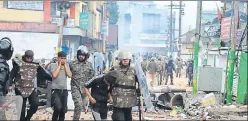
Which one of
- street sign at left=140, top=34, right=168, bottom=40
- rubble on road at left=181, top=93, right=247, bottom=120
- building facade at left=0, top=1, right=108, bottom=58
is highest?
street sign at left=140, top=34, right=168, bottom=40

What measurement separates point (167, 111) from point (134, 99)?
5.73 m

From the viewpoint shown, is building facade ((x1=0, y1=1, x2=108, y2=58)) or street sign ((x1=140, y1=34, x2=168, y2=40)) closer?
building facade ((x1=0, y1=1, x2=108, y2=58))

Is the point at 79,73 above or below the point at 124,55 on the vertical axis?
below

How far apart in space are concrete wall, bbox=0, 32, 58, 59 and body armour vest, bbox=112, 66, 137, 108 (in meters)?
20.8

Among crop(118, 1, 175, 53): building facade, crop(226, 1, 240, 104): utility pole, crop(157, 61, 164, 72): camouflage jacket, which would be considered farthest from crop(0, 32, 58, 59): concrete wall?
crop(118, 1, 175, 53): building facade

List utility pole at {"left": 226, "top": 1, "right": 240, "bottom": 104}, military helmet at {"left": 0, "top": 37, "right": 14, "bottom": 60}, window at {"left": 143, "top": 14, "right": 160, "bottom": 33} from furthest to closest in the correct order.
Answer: window at {"left": 143, "top": 14, "right": 160, "bottom": 33} < utility pole at {"left": 226, "top": 1, "right": 240, "bottom": 104} < military helmet at {"left": 0, "top": 37, "right": 14, "bottom": 60}

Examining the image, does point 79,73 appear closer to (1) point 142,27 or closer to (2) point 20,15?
(2) point 20,15

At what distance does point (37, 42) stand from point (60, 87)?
20.3 m

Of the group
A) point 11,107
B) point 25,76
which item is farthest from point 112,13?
point 11,107

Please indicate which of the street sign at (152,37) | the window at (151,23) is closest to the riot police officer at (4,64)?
the street sign at (152,37)

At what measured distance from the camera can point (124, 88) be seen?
20.2ft

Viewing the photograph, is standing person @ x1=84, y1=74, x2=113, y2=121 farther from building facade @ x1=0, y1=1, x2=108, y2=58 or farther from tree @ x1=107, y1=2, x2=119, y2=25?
tree @ x1=107, y1=2, x2=119, y2=25

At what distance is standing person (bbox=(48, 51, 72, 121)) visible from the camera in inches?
301

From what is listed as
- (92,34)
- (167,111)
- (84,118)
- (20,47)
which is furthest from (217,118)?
(92,34)
